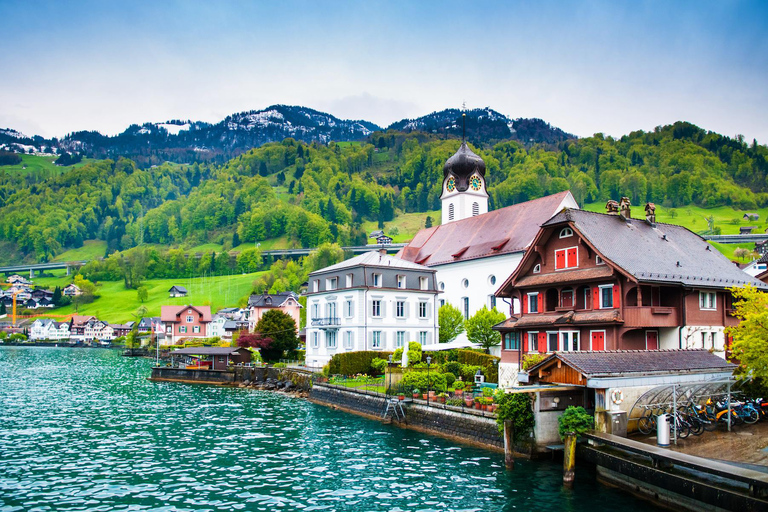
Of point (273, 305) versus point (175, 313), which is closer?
point (273, 305)

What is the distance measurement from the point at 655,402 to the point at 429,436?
41.1ft

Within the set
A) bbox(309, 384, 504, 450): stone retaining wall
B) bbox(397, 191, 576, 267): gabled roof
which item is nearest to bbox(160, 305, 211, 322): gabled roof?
bbox(397, 191, 576, 267): gabled roof

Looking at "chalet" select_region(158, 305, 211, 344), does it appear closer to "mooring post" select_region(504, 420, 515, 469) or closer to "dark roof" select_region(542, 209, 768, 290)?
"dark roof" select_region(542, 209, 768, 290)

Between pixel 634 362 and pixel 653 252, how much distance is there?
12635 millimetres

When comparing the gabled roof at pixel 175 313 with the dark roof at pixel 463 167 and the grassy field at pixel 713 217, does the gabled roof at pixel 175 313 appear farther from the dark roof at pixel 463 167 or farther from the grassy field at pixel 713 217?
the grassy field at pixel 713 217

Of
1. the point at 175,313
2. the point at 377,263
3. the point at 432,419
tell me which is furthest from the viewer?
the point at 175,313

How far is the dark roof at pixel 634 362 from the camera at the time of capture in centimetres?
2664

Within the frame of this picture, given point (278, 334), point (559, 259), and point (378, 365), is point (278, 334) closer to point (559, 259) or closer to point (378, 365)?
point (378, 365)

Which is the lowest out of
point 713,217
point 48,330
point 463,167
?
point 48,330

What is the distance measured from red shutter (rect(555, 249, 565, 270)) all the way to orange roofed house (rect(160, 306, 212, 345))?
130004 millimetres

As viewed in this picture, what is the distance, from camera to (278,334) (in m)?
77.1

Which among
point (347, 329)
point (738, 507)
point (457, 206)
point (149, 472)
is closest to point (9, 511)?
point (149, 472)

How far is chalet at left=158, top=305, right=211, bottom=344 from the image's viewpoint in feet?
510

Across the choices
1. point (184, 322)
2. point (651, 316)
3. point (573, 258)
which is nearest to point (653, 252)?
point (573, 258)
